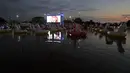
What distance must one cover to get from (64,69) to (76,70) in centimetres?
51

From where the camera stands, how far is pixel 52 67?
9.02m

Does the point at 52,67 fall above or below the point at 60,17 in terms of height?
below

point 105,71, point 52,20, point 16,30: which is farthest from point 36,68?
point 52,20

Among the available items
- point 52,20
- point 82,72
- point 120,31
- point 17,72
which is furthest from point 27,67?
point 52,20

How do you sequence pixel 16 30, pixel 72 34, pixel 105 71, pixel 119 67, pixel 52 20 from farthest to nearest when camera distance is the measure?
pixel 52 20 → pixel 16 30 → pixel 72 34 → pixel 119 67 → pixel 105 71

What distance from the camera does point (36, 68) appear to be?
28.7ft

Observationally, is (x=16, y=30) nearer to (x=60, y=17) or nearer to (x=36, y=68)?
(x=36, y=68)

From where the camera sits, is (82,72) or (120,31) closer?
(82,72)

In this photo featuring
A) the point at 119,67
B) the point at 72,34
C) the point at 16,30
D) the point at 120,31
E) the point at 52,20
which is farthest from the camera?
the point at 52,20

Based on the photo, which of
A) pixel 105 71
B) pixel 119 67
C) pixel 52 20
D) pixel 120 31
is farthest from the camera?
pixel 52 20

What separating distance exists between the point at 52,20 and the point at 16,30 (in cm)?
5495

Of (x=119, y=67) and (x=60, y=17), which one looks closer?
(x=119, y=67)

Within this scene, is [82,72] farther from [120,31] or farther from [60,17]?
[60,17]

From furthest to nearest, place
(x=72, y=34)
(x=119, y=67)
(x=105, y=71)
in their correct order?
1. (x=72, y=34)
2. (x=119, y=67)
3. (x=105, y=71)
